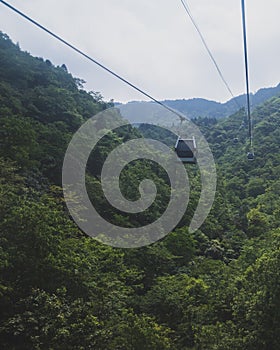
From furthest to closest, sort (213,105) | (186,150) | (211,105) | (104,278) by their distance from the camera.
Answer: (211,105) < (213,105) < (104,278) < (186,150)

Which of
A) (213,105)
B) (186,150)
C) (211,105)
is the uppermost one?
(211,105)

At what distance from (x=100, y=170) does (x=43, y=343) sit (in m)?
23.1

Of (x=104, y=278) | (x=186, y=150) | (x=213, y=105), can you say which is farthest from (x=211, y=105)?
(x=104, y=278)

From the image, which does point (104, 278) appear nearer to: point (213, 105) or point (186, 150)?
point (186, 150)

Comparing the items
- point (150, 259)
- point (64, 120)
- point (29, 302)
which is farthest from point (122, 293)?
point (64, 120)

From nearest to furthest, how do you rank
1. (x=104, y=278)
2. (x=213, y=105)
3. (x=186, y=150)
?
(x=186, y=150)
(x=104, y=278)
(x=213, y=105)

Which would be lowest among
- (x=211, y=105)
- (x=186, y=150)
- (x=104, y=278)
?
(x=104, y=278)

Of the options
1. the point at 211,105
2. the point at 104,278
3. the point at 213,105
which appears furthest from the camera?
the point at 211,105

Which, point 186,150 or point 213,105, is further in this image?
point 213,105

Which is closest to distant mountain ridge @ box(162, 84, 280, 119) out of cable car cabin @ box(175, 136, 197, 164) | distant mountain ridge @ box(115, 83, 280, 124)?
distant mountain ridge @ box(115, 83, 280, 124)

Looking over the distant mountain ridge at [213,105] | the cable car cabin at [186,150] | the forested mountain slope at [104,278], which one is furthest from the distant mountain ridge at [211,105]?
the cable car cabin at [186,150]

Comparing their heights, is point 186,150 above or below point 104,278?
above

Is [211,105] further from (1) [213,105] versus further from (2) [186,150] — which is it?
(2) [186,150]

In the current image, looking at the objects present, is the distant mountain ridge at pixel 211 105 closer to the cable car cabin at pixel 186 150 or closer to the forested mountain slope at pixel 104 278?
the forested mountain slope at pixel 104 278
